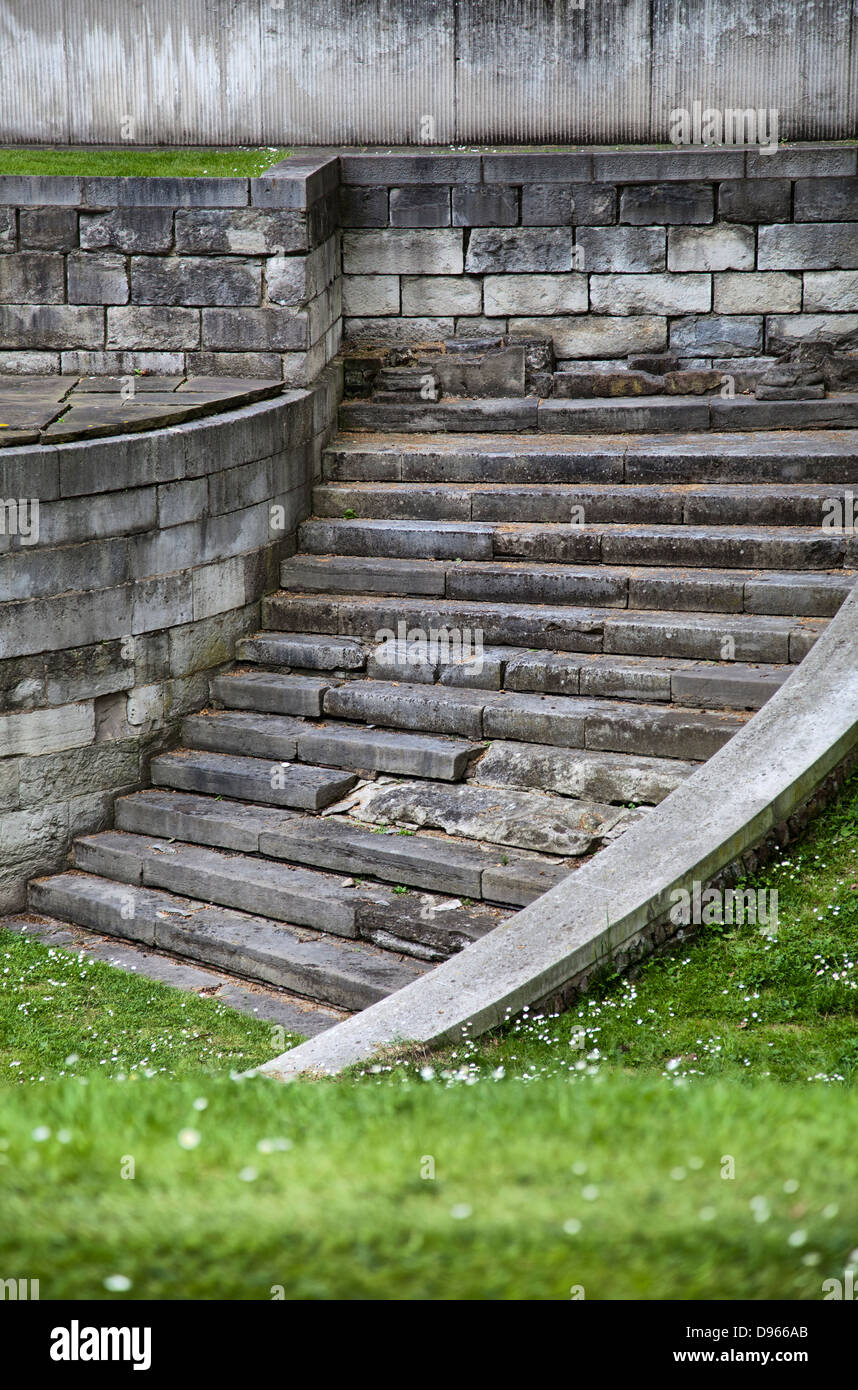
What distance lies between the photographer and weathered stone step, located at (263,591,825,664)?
795 centimetres

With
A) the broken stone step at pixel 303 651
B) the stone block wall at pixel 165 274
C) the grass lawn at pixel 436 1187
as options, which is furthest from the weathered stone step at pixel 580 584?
the grass lawn at pixel 436 1187

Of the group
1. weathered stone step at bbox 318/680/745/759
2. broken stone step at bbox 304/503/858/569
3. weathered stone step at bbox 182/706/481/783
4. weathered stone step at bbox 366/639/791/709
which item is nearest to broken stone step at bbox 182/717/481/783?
weathered stone step at bbox 182/706/481/783

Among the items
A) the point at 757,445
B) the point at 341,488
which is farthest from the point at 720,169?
the point at 341,488

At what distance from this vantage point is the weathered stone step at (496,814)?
7070mm

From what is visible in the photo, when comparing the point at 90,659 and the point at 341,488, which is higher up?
the point at 341,488

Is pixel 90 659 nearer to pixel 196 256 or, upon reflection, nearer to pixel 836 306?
pixel 196 256

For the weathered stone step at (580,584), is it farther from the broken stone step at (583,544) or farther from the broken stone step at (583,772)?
the broken stone step at (583,772)

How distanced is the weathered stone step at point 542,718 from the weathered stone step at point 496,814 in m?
0.43

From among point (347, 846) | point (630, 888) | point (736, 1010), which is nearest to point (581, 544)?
point (347, 846)

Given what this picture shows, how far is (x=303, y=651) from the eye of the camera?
8867mm

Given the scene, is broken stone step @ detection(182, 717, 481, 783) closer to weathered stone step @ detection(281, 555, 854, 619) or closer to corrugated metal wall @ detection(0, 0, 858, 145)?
weathered stone step @ detection(281, 555, 854, 619)

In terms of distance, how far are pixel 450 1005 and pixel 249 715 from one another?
3711 mm

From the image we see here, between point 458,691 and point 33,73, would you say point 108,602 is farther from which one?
point 33,73
